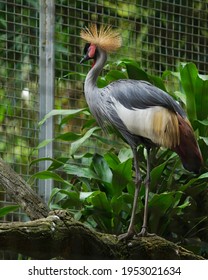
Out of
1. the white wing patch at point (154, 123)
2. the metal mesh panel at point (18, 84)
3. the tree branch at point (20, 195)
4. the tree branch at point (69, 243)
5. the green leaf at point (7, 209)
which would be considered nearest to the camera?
the tree branch at point (69, 243)

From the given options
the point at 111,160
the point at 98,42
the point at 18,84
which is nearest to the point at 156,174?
the point at 111,160

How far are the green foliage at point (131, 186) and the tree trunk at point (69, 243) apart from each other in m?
0.63

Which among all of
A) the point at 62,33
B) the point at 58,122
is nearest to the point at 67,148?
the point at 58,122

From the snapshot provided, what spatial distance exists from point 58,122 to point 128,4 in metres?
1.06

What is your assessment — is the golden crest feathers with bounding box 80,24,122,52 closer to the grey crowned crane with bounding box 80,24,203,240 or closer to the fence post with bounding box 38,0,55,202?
the grey crowned crane with bounding box 80,24,203,240

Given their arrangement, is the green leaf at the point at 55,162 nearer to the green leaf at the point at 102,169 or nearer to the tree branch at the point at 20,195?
the green leaf at the point at 102,169

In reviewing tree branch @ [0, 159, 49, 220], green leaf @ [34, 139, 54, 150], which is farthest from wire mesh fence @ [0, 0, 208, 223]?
tree branch @ [0, 159, 49, 220]

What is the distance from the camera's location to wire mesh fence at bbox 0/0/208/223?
571 cm

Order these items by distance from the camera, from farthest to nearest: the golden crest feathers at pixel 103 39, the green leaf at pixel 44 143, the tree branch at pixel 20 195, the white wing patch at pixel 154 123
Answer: the green leaf at pixel 44 143
the golden crest feathers at pixel 103 39
the tree branch at pixel 20 195
the white wing patch at pixel 154 123

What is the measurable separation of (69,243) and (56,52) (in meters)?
2.23

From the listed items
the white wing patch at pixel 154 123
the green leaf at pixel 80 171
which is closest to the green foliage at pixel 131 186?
the green leaf at pixel 80 171

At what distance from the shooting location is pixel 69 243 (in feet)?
12.8

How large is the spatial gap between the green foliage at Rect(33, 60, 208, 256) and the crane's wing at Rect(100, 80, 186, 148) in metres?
0.32

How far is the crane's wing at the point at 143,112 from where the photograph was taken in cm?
453
